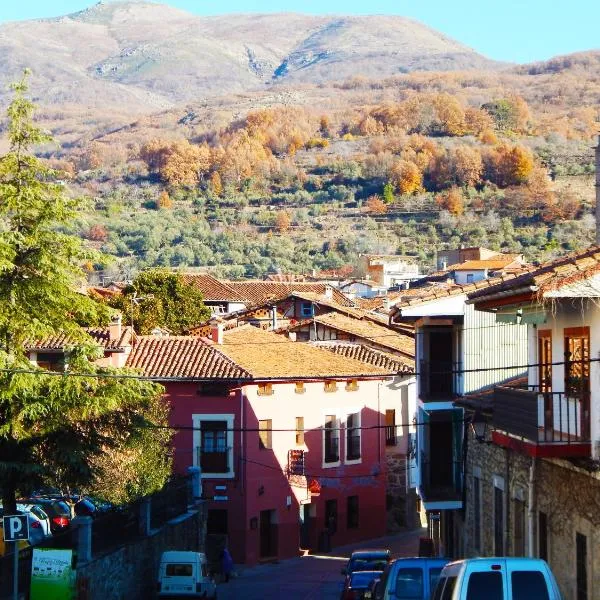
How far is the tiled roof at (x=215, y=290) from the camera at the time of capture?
4038 inches

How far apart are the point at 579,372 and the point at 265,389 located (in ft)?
94.8

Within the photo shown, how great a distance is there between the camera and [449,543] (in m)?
38.9

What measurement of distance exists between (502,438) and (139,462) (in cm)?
1882

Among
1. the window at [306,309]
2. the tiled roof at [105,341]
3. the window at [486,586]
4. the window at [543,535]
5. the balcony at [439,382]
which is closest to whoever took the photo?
the window at [486,586]

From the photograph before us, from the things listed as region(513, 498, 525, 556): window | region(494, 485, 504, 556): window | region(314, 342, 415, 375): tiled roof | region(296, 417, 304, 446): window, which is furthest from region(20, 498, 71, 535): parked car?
region(314, 342, 415, 375): tiled roof

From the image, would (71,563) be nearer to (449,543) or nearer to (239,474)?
(449,543)

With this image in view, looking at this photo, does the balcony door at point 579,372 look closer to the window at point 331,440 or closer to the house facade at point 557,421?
the house facade at point 557,421

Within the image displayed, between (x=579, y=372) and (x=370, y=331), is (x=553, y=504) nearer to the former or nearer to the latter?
(x=579, y=372)

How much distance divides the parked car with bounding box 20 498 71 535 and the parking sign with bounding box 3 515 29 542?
55.3ft

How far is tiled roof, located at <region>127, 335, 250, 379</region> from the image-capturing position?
49.9 m

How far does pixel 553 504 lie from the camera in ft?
83.3

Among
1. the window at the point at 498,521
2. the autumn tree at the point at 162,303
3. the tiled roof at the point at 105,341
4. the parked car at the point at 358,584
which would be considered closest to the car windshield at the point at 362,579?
the parked car at the point at 358,584

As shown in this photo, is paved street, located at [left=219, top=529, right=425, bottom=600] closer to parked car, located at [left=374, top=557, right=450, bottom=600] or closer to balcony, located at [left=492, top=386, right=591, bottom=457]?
parked car, located at [left=374, top=557, right=450, bottom=600]

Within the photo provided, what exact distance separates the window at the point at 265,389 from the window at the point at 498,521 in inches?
808
